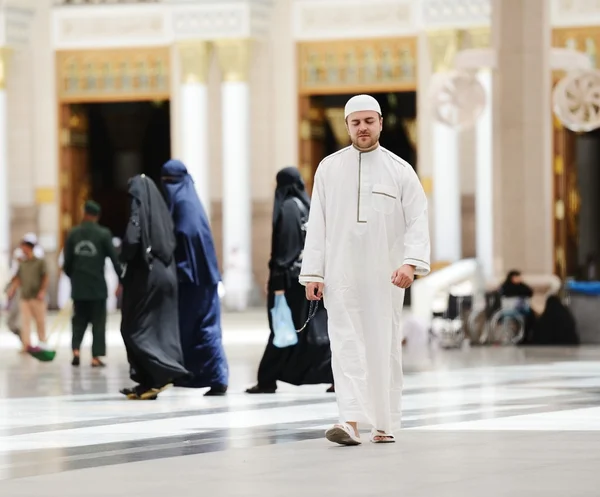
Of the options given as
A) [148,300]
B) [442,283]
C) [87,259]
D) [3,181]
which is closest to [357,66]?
[442,283]

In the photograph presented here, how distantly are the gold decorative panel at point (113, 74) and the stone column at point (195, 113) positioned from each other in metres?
1.13

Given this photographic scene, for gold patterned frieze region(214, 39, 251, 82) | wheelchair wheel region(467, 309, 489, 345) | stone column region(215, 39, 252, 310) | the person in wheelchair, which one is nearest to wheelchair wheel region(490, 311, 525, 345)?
the person in wheelchair

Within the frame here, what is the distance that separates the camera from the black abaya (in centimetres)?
1162

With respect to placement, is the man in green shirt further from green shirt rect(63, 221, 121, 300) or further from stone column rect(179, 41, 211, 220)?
stone column rect(179, 41, 211, 220)

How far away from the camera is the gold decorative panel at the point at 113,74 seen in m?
29.9

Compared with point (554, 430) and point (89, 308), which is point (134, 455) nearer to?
point (554, 430)

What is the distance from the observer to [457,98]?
2025 cm

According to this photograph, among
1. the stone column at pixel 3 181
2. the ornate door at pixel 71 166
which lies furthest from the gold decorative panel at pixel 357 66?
the stone column at pixel 3 181

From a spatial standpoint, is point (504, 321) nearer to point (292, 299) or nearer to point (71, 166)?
point (292, 299)

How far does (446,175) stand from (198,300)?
51.4ft

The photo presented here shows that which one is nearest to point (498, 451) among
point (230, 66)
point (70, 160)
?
point (230, 66)

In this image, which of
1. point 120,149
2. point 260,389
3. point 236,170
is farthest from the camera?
point 120,149

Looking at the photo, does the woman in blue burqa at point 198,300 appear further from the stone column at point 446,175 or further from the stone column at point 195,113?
the stone column at point 195,113

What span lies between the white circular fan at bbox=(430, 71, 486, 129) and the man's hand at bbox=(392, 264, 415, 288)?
1235 centimetres
